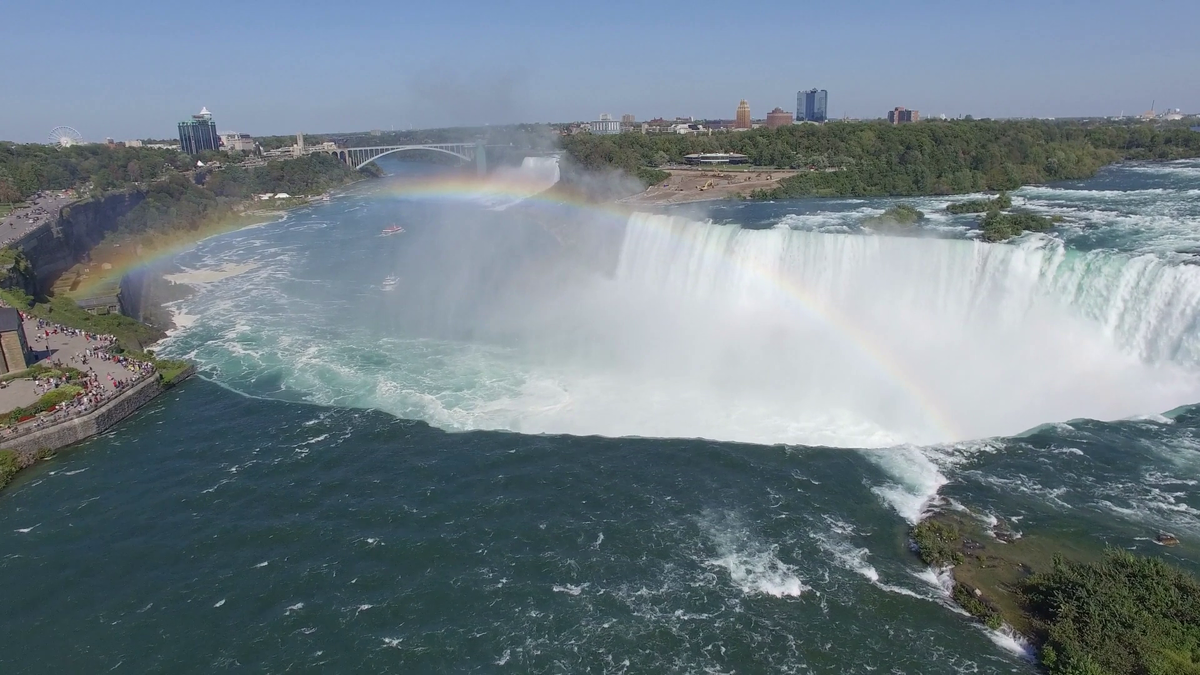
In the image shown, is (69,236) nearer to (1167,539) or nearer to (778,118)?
(1167,539)

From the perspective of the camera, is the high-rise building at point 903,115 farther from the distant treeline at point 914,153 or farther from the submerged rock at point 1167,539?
the submerged rock at point 1167,539

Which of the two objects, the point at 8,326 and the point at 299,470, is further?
the point at 8,326

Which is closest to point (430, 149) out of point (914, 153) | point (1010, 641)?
point (914, 153)

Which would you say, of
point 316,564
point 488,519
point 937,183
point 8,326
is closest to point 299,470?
point 316,564

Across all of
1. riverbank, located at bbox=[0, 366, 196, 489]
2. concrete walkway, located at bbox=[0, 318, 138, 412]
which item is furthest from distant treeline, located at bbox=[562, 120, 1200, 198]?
riverbank, located at bbox=[0, 366, 196, 489]

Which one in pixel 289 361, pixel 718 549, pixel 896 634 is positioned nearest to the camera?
pixel 896 634

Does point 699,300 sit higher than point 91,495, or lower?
higher

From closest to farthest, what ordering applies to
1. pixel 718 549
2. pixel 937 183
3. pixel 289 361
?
pixel 718 549 < pixel 289 361 < pixel 937 183

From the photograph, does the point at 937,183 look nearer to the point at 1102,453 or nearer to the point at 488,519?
the point at 1102,453
